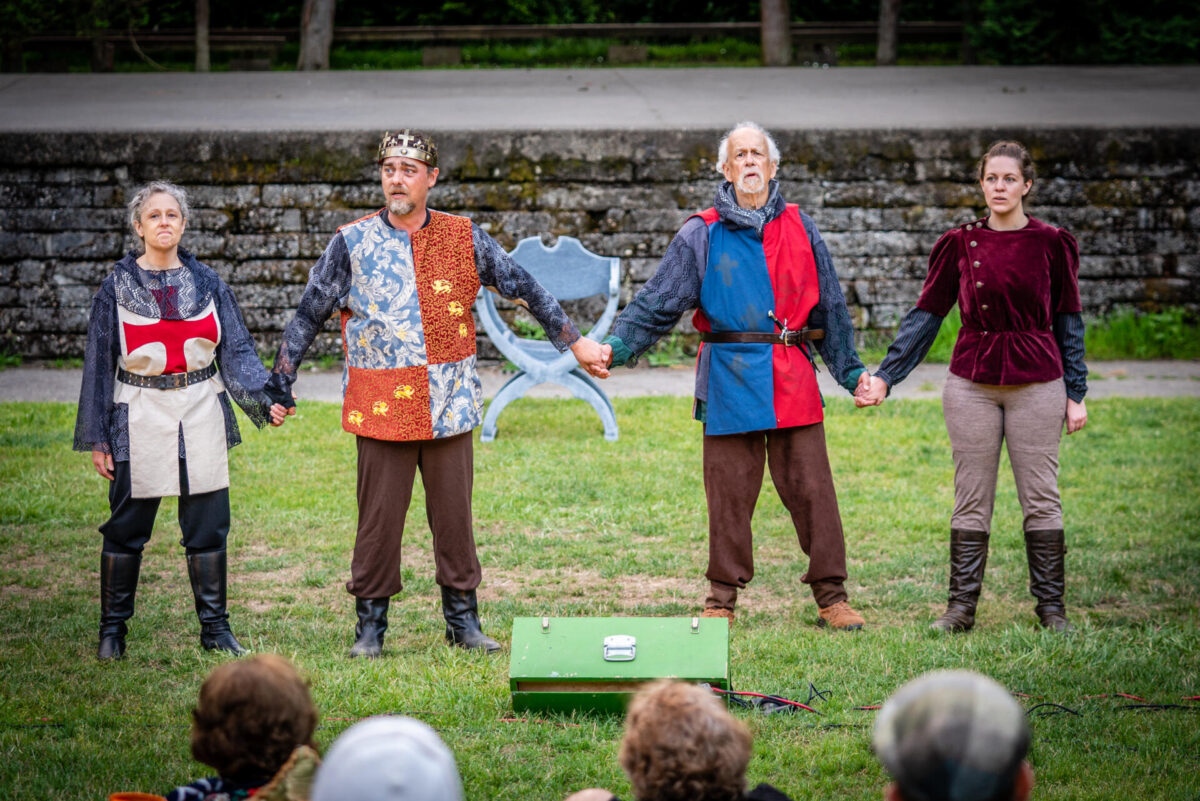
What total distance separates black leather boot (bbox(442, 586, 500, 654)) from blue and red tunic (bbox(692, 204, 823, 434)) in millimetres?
1131

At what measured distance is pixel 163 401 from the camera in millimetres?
4688

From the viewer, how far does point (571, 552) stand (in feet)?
20.3

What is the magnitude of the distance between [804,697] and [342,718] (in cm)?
146

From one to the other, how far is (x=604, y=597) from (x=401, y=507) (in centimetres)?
119

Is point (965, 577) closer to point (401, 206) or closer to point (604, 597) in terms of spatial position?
point (604, 597)

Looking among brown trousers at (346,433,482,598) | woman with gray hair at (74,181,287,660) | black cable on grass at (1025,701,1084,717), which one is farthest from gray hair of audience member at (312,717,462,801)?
woman with gray hair at (74,181,287,660)

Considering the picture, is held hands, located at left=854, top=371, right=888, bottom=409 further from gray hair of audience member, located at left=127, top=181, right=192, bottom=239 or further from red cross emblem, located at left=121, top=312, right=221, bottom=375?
gray hair of audience member, located at left=127, top=181, right=192, bottom=239

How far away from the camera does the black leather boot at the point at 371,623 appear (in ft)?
15.6

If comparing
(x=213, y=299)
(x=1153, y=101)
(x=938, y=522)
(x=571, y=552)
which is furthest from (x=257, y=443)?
(x=1153, y=101)

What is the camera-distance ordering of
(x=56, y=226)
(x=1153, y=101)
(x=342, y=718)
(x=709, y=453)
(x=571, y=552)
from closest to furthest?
(x=342, y=718) < (x=709, y=453) < (x=571, y=552) < (x=56, y=226) < (x=1153, y=101)

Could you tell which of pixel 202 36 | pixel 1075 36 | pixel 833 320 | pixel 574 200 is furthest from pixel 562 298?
pixel 1075 36

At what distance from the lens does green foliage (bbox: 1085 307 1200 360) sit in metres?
10.7

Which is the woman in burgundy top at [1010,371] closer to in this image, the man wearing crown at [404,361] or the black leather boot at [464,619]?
the man wearing crown at [404,361]

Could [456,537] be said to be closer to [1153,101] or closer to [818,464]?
[818,464]
